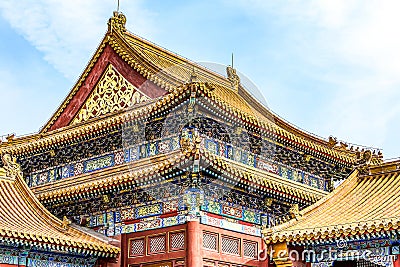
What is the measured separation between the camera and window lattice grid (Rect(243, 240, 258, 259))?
18.7 metres

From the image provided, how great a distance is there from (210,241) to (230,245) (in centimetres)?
96

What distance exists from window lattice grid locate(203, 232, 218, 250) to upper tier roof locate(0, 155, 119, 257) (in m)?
2.72

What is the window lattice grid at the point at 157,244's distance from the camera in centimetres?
1756

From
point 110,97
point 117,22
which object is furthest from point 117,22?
point 110,97

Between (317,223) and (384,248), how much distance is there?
2.08 m

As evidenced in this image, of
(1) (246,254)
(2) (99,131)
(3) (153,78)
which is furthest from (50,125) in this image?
(1) (246,254)

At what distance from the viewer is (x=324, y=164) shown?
938 inches

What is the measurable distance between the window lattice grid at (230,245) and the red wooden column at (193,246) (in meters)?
1.23

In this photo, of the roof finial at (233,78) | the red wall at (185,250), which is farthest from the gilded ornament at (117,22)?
the red wall at (185,250)

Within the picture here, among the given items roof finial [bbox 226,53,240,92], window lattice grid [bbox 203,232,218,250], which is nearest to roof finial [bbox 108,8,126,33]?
roof finial [bbox 226,53,240,92]

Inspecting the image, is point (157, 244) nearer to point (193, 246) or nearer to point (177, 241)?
point (177, 241)

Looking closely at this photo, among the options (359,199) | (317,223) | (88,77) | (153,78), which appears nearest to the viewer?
(317,223)

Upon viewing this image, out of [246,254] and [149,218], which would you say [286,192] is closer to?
[246,254]

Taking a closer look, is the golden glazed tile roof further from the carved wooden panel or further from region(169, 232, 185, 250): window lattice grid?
the carved wooden panel
